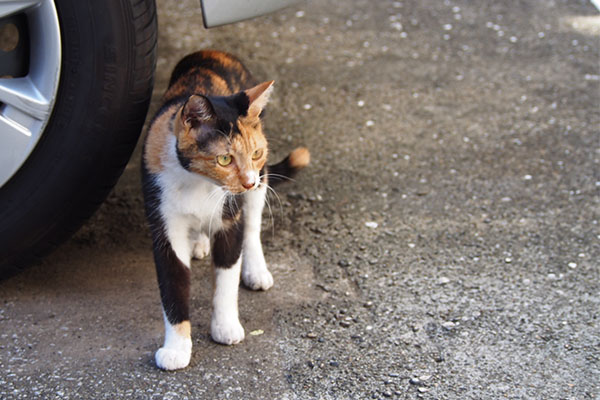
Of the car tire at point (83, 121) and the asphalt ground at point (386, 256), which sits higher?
the car tire at point (83, 121)

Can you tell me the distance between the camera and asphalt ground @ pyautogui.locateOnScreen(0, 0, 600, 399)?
2396 millimetres

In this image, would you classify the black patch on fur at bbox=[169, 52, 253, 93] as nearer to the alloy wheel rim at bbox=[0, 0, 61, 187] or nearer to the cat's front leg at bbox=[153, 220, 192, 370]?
the alloy wheel rim at bbox=[0, 0, 61, 187]

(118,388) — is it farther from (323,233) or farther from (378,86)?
(378,86)

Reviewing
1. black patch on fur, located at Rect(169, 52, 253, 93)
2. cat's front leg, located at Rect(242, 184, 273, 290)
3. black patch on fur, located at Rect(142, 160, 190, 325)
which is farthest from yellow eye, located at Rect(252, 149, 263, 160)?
black patch on fur, located at Rect(169, 52, 253, 93)

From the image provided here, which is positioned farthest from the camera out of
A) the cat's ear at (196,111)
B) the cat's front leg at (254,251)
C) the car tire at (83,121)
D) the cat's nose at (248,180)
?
the cat's front leg at (254,251)

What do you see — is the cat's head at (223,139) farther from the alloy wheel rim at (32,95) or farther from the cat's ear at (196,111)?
the alloy wheel rim at (32,95)

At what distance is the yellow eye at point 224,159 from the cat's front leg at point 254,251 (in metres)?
0.56

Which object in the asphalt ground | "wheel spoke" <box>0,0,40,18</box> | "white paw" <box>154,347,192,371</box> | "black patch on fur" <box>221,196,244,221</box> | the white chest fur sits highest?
"wheel spoke" <box>0,0,40,18</box>

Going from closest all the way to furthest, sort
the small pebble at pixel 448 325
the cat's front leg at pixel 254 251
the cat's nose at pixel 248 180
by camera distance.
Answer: the cat's nose at pixel 248 180, the small pebble at pixel 448 325, the cat's front leg at pixel 254 251

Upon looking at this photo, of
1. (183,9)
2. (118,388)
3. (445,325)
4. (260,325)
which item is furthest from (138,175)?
(183,9)

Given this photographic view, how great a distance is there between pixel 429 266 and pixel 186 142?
125 cm

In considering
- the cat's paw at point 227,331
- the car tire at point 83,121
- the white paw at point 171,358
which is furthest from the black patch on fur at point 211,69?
the white paw at point 171,358

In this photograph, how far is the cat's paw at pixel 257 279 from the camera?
2.87 m

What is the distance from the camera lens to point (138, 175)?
3.61 meters
